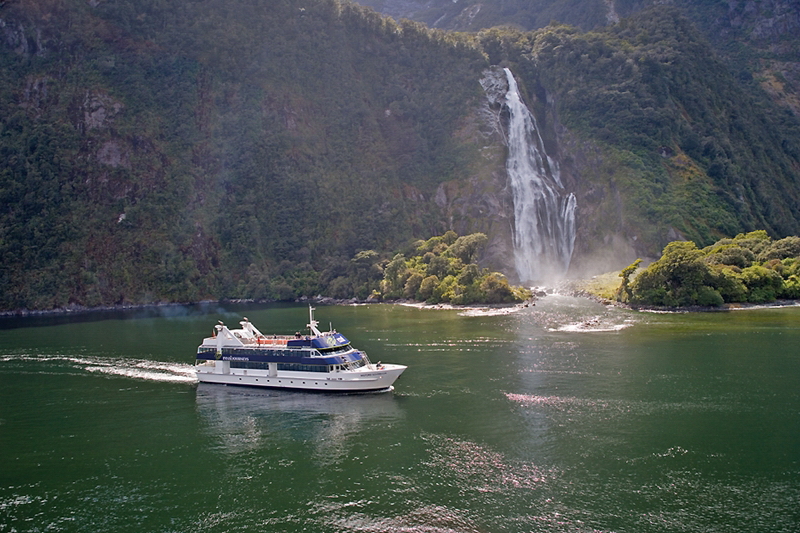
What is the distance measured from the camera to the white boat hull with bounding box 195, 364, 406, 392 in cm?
5275

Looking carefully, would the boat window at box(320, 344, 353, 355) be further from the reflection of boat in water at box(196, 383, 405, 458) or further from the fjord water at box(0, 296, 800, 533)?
the fjord water at box(0, 296, 800, 533)

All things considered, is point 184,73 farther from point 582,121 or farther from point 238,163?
point 582,121

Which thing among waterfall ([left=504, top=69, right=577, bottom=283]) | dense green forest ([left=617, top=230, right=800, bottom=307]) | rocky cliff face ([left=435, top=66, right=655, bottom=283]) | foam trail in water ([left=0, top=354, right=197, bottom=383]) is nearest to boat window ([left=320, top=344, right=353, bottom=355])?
foam trail in water ([left=0, top=354, right=197, bottom=383])

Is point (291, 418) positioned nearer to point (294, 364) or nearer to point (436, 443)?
point (294, 364)

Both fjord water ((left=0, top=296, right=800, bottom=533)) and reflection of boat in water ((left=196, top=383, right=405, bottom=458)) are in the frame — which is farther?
reflection of boat in water ((left=196, top=383, right=405, bottom=458))

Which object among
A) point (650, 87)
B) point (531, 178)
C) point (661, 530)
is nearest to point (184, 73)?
point (531, 178)

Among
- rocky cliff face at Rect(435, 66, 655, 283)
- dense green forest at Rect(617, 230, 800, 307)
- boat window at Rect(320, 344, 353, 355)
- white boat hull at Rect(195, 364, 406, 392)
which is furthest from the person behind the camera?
rocky cliff face at Rect(435, 66, 655, 283)

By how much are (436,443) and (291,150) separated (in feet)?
479

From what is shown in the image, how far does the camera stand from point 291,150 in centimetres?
17512

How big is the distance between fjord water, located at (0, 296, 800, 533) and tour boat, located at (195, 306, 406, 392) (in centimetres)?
142

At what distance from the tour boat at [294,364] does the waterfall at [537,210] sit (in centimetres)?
10642

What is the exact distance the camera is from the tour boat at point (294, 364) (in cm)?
5316

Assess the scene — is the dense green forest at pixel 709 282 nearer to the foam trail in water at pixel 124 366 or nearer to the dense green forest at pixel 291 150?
the dense green forest at pixel 291 150

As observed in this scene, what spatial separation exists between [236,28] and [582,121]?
10811cm
